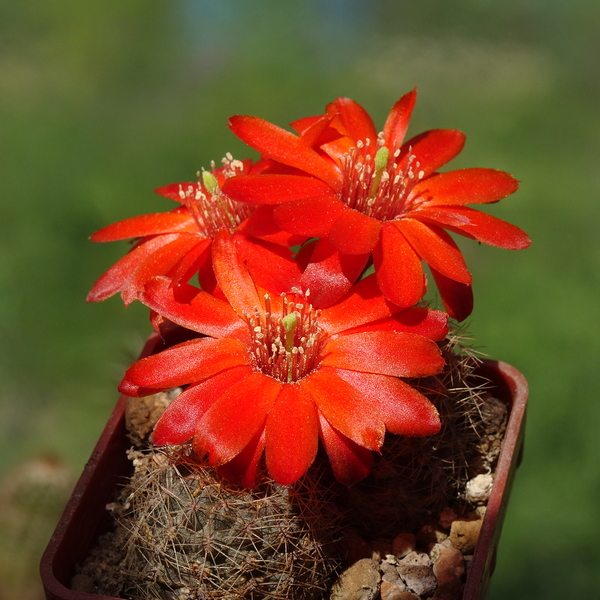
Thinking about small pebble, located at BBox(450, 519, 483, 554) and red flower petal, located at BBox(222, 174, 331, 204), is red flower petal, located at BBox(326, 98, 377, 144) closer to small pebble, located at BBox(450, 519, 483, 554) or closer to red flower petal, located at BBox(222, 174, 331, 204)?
red flower petal, located at BBox(222, 174, 331, 204)

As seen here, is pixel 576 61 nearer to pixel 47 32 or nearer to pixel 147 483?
pixel 47 32

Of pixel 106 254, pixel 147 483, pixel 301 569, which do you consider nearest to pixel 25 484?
pixel 106 254

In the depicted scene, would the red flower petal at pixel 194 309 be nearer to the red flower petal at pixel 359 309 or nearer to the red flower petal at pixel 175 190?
the red flower petal at pixel 359 309

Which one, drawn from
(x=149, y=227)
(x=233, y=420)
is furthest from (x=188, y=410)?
(x=149, y=227)

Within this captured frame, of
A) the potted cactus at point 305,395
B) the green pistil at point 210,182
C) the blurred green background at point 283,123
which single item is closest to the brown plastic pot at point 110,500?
the potted cactus at point 305,395

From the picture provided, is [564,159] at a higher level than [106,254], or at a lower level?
higher

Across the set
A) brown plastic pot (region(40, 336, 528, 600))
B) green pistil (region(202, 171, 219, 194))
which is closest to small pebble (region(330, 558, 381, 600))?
brown plastic pot (region(40, 336, 528, 600))

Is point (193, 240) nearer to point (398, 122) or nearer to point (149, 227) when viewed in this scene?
point (149, 227)
